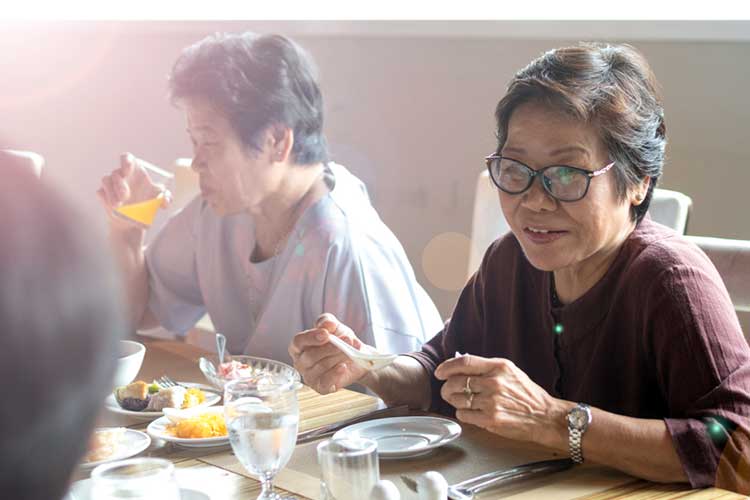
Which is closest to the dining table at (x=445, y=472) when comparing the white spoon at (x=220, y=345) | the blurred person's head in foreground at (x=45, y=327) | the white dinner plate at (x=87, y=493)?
the white dinner plate at (x=87, y=493)

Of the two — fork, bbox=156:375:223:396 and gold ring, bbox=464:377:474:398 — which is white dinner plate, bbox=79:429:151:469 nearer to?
fork, bbox=156:375:223:396

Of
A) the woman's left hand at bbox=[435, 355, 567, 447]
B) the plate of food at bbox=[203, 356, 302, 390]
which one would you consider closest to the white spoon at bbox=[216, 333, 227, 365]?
the plate of food at bbox=[203, 356, 302, 390]

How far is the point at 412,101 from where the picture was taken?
11.6 ft

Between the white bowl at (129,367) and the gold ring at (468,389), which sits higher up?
the gold ring at (468,389)

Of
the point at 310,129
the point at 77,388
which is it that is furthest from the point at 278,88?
the point at 77,388

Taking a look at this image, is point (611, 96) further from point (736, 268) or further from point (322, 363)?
point (322, 363)

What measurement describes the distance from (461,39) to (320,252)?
138 cm

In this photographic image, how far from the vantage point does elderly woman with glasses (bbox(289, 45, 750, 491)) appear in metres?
1.39

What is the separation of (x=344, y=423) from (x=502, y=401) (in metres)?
0.27

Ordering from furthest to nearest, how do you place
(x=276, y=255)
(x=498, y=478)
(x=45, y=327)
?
(x=276, y=255) → (x=498, y=478) → (x=45, y=327)

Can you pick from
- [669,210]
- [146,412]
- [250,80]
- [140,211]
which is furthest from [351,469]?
[140,211]

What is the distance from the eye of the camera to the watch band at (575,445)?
138 centimetres

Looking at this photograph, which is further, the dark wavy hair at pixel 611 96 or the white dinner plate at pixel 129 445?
the dark wavy hair at pixel 611 96

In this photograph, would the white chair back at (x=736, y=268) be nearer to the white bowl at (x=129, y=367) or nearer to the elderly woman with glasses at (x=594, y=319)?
the elderly woman with glasses at (x=594, y=319)
